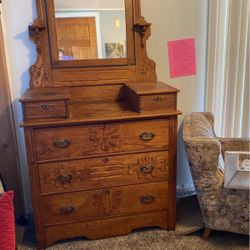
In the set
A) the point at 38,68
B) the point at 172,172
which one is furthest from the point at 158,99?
the point at 38,68

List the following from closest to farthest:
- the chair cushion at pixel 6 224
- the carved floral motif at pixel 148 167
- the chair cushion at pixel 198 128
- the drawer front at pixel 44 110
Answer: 1. the chair cushion at pixel 6 224
2. the drawer front at pixel 44 110
3. the chair cushion at pixel 198 128
4. the carved floral motif at pixel 148 167

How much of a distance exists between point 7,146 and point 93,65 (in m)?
0.84

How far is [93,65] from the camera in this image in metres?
2.07

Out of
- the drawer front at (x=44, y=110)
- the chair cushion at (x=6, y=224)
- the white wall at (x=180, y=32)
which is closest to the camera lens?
the chair cushion at (x=6, y=224)

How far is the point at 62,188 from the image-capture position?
6.03 ft

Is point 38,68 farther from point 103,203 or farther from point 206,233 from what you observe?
point 206,233

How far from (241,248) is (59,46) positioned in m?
1.78

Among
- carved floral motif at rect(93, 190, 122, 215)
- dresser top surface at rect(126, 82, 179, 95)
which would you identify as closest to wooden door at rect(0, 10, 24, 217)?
carved floral motif at rect(93, 190, 122, 215)

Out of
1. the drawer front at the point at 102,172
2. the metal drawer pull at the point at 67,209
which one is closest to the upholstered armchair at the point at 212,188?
the drawer front at the point at 102,172

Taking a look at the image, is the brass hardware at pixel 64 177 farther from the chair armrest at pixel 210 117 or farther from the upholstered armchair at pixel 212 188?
the chair armrest at pixel 210 117

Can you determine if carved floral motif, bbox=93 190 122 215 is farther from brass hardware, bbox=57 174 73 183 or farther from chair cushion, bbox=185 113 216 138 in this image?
chair cushion, bbox=185 113 216 138

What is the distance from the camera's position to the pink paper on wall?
222 centimetres

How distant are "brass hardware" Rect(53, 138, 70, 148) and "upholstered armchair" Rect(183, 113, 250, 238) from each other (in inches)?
27.7

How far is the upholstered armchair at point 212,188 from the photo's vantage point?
1.71m
